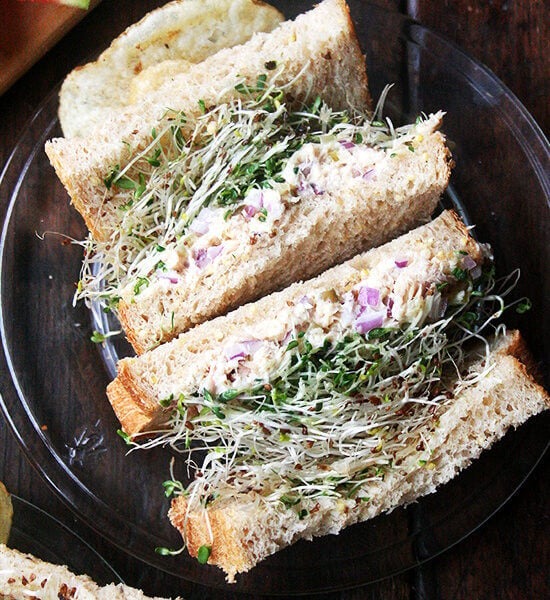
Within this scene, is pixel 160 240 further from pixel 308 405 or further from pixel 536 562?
pixel 536 562

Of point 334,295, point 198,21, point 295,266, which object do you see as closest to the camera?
point 334,295

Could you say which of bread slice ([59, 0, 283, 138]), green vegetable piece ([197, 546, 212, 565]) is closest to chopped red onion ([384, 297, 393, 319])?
green vegetable piece ([197, 546, 212, 565])

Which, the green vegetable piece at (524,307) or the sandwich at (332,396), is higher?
the sandwich at (332,396)

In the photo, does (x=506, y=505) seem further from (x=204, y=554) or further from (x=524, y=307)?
(x=204, y=554)

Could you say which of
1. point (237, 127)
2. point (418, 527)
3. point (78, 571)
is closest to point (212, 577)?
point (78, 571)

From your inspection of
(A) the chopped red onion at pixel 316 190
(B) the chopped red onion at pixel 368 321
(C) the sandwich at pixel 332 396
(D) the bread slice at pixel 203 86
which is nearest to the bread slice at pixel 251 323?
(C) the sandwich at pixel 332 396

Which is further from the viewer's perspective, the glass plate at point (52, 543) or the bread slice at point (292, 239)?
the glass plate at point (52, 543)

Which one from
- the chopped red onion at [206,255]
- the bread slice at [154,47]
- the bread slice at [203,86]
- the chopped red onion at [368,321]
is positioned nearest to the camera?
the chopped red onion at [368,321]

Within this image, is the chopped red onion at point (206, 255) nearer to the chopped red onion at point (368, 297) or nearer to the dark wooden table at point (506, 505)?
the chopped red onion at point (368, 297)
